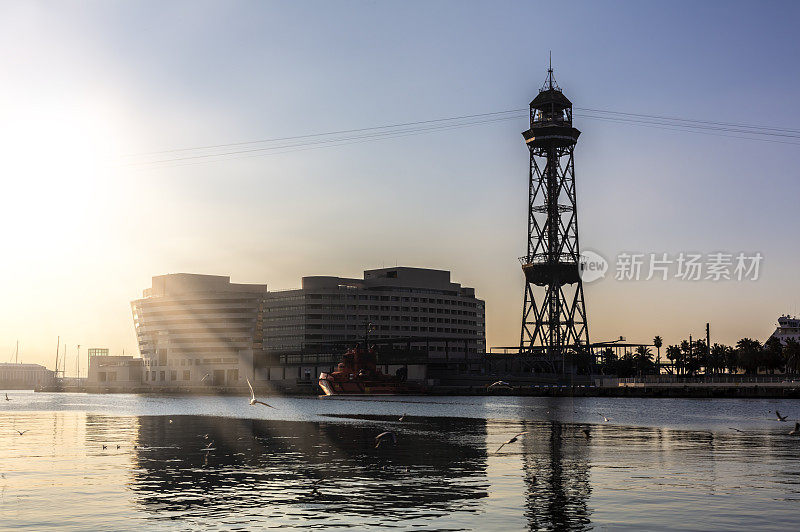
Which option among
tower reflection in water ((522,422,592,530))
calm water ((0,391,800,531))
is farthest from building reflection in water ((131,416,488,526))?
tower reflection in water ((522,422,592,530))

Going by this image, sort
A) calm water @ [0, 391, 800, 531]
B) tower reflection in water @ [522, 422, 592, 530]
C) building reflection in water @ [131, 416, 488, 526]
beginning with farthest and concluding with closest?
building reflection in water @ [131, 416, 488, 526], calm water @ [0, 391, 800, 531], tower reflection in water @ [522, 422, 592, 530]

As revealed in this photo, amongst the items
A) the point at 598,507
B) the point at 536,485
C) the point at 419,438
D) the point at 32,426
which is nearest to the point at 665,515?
the point at 598,507

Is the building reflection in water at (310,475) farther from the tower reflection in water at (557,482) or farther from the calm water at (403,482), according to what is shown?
the tower reflection in water at (557,482)

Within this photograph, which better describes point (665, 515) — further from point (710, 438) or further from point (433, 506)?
point (710, 438)

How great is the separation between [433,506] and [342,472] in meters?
12.2

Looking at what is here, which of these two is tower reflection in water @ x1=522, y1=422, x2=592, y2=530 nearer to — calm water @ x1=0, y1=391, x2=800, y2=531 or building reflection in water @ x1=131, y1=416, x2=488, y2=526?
calm water @ x1=0, y1=391, x2=800, y2=531

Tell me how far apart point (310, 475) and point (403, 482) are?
5.61m

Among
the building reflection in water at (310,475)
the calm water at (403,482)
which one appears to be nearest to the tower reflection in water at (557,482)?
the calm water at (403,482)

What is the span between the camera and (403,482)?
40312mm

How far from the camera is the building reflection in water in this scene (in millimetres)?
33094

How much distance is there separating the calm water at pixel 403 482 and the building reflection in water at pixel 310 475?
0.10m

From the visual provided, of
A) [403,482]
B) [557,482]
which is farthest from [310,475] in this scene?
[557,482]

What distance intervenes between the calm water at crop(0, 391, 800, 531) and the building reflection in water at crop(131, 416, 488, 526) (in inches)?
4.0

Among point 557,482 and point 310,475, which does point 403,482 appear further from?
point 557,482
